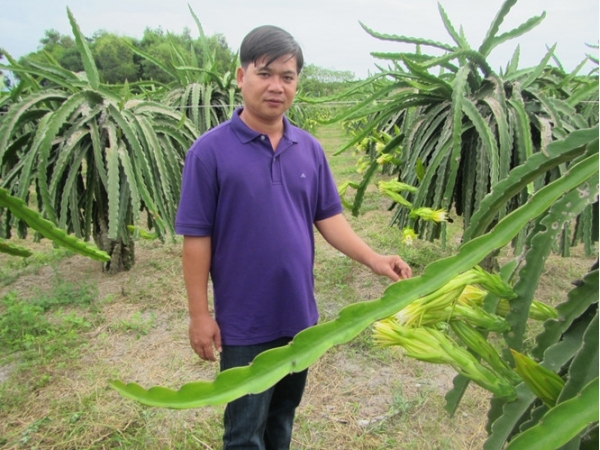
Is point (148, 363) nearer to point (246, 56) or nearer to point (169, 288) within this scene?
point (169, 288)

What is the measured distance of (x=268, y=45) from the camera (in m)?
1.02

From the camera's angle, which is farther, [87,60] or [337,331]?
[87,60]

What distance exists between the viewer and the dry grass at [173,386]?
1.54 metres

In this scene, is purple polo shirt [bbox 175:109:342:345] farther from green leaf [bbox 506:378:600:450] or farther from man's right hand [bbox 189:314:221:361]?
green leaf [bbox 506:378:600:450]

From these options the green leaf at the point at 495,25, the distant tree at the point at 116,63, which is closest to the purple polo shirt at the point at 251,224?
the green leaf at the point at 495,25

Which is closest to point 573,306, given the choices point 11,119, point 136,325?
point 136,325

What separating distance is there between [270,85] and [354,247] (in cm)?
47

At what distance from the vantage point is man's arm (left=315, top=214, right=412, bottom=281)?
3.50 feet

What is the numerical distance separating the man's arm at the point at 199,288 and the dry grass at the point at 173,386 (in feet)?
Result: 1.94

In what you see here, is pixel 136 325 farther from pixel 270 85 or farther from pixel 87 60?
pixel 270 85

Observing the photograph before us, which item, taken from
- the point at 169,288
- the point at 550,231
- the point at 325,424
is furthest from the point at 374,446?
the point at 169,288

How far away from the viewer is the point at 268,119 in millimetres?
1090

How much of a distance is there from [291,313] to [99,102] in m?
1.89

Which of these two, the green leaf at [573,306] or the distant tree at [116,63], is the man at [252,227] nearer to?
the green leaf at [573,306]
